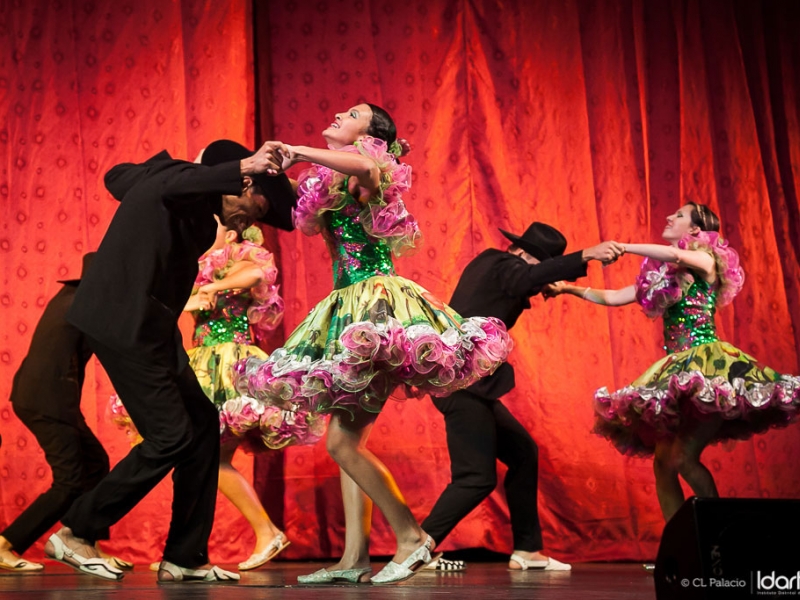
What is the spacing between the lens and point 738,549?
1.81 metres

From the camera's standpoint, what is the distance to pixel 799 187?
677cm

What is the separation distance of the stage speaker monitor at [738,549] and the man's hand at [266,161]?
1.89 metres

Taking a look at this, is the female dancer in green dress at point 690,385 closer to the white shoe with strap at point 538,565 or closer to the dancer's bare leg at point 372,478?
the white shoe with strap at point 538,565

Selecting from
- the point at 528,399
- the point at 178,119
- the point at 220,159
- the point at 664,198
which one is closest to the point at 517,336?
the point at 528,399

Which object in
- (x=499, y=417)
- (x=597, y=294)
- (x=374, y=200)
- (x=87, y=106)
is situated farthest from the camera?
(x=87, y=106)

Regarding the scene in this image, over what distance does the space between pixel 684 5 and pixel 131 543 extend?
4471 millimetres

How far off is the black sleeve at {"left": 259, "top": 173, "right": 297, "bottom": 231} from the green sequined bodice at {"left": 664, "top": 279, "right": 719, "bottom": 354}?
1922mm

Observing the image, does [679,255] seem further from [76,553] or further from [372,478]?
[76,553]

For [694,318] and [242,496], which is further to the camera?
[242,496]

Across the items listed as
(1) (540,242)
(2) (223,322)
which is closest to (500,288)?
(1) (540,242)

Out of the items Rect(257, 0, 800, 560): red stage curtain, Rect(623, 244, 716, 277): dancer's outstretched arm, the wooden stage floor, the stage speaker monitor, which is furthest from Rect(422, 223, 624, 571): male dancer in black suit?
the stage speaker monitor

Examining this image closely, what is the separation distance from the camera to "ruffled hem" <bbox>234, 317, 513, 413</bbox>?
340 centimetres

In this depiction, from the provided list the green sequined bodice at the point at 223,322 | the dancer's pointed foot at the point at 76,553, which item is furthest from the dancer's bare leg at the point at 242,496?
the dancer's pointed foot at the point at 76,553

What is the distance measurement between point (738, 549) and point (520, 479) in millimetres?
3217
